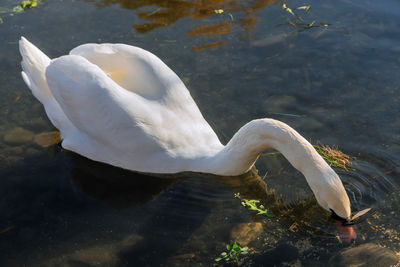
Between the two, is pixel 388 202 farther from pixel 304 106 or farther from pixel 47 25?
pixel 47 25

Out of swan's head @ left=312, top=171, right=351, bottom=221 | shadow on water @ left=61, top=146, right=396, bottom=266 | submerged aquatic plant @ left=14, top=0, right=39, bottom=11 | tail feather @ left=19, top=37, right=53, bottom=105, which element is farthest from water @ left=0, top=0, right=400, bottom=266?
tail feather @ left=19, top=37, right=53, bottom=105

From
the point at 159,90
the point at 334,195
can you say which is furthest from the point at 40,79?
the point at 334,195

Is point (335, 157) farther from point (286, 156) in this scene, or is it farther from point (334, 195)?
point (334, 195)

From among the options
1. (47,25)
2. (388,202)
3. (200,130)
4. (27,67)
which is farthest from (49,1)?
(388,202)

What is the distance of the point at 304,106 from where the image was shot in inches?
298

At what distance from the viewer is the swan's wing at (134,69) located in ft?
21.6

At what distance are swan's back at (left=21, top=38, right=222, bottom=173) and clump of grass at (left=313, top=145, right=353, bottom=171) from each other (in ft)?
4.04

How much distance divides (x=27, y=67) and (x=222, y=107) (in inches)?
99.2

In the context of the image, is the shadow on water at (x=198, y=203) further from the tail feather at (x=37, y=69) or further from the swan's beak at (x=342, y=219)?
the tail feather at (x=37, y=69)

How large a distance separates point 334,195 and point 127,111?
2296mm

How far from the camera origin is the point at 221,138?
706 centimetres

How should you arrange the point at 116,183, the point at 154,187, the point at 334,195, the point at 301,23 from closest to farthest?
the point at 334,195
the point at 154,187
the point at 116,183
the point at 301,23

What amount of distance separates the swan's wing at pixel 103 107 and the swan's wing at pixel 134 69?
258 mm

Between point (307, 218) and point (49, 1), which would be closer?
point (307, 218)
